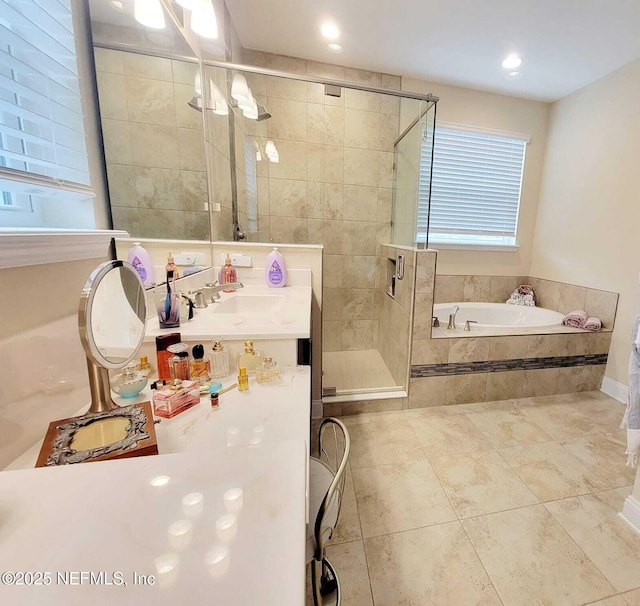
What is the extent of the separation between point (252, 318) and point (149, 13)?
1.28 metres

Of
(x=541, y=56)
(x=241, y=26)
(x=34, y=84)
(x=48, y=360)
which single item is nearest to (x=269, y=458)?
(x=48, y=360)

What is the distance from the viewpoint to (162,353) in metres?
0.89

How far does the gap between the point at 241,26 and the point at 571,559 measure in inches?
135

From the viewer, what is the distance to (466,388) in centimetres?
219

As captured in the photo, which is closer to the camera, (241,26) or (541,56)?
(241,26)

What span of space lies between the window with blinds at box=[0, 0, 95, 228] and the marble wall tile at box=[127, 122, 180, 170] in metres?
0.27

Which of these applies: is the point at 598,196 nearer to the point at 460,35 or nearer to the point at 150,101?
the point at 460,35

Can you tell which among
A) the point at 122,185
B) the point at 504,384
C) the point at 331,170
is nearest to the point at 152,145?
the point at 122,185

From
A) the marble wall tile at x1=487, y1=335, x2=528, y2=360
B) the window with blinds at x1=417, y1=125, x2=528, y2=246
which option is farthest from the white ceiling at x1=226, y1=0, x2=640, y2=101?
the marble wall tile at x1=487, y1=335, x2=528, y2=360

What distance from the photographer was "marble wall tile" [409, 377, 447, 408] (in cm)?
212

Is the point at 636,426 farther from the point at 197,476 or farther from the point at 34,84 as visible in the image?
the point at 34,84

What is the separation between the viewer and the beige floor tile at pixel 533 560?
1.04 metres

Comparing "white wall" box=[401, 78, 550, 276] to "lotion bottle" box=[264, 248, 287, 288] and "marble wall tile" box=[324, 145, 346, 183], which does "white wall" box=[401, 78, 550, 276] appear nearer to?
"marble wall tile" box=[324, 145, 346, 183]

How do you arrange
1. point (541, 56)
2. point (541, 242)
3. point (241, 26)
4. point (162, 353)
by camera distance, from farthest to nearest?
point (541, 242) → point (541, 56) → point (241, 26) → point (162, 353)
